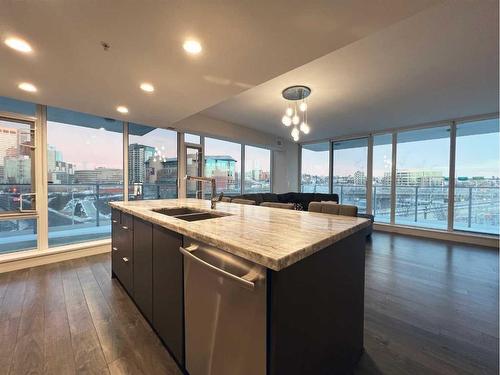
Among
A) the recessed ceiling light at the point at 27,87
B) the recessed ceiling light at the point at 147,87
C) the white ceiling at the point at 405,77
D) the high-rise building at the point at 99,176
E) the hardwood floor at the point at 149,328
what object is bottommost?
the hardwood floor at the point at 149,328

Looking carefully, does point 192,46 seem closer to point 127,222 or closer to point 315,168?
point 127,222

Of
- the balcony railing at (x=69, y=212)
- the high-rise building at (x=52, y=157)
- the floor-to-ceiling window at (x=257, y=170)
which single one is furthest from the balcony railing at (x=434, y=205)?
the high-rise building at (x=52, y=157)

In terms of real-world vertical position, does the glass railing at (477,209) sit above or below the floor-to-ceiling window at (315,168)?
below

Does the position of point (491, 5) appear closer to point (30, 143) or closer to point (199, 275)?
point (199, 275)

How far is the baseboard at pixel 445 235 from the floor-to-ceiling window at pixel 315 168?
6.42 feet

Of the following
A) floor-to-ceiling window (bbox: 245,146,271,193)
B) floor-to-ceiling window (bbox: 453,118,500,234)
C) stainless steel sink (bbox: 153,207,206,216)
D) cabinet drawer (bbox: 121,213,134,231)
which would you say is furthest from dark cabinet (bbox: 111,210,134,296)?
floor-to-ceiling window (bbox: 453,118,500,234)

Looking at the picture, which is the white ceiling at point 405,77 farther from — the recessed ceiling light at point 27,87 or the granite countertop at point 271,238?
the recessed ceiling light at point 27,87

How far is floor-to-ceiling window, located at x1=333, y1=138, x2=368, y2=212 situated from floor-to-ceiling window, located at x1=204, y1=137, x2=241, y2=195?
297cm

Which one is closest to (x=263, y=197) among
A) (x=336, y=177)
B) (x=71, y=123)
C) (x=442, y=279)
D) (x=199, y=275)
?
(x=336, y=177)

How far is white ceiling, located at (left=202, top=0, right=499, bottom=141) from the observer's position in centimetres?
193

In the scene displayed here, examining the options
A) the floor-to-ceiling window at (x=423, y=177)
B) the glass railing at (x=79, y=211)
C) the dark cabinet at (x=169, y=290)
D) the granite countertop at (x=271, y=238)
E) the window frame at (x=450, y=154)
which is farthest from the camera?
the floor-to-ceiling window at (x=423, y=177)

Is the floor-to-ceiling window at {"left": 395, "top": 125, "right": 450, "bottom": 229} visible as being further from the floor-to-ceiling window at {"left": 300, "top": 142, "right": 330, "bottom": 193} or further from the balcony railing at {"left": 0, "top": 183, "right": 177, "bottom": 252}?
the balcony railing at {"left": 0, "top": 183, "right": 177, "bottom": 252}

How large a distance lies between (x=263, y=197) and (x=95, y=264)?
3.50 meters

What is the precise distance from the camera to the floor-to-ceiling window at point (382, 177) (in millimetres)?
5625
